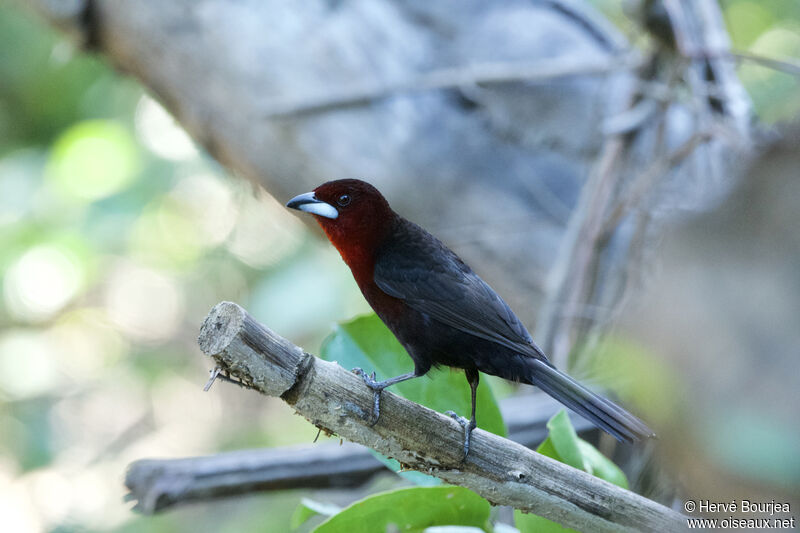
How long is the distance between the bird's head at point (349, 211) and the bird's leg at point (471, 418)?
351mm

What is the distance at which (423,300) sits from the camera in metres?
1.70

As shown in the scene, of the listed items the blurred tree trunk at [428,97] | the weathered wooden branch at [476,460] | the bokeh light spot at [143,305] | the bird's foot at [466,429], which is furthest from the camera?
the bokeh light spot at [143,305]

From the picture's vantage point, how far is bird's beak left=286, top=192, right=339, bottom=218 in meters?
1.64

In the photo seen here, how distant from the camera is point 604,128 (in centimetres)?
304

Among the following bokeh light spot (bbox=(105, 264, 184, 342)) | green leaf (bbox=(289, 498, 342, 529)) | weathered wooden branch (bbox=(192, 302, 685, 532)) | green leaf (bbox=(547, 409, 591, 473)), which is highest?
bokeh light spot (bbox=(105, 264, 184, 342))

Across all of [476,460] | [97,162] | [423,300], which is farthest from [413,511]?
[97,162]

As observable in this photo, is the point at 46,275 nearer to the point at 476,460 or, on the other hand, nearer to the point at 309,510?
the point at 309,510

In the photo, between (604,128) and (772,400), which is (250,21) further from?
(772,400)

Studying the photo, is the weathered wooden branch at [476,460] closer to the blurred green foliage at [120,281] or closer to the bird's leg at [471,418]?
the bird's leg at [471,418]

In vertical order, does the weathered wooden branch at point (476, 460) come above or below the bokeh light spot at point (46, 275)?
below

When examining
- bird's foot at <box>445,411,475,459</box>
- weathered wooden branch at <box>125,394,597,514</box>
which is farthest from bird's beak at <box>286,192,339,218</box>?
weathered wooden branch at <box>125,394,597,514</box>

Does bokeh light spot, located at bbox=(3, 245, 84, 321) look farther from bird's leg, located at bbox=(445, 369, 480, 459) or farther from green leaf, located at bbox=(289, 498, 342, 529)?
bird's leg, located at bbox=(445, 369, 480, 459)

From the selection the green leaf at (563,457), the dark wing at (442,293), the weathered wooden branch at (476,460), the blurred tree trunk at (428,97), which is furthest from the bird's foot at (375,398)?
the blurred tree trunk at (428,97)

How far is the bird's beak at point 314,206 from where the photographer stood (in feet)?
5.38
